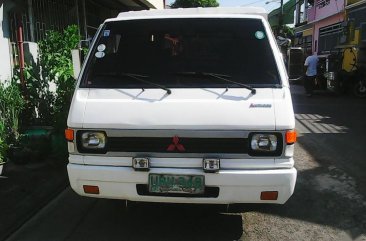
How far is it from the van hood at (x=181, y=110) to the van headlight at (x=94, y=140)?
2.9 inches

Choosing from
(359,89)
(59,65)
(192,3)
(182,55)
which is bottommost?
(359,89)

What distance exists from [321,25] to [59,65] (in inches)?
891

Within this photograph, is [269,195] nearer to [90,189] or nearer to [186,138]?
[186,138]

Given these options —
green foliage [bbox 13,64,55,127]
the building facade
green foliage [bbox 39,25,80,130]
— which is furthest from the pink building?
green foliage [bbox 13,64,55,127]

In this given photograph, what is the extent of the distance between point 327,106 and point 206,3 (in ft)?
110

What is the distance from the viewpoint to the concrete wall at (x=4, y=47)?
6594 mm

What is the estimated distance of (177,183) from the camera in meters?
3.57

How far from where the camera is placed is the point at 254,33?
4.21m

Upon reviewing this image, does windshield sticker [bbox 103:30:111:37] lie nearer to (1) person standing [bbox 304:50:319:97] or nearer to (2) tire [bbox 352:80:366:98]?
(2) tire [bbox 352:80:366:98]

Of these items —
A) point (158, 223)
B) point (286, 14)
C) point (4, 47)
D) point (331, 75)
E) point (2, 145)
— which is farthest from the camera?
point (286, 14)

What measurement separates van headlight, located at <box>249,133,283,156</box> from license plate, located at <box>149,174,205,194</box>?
1.55ft

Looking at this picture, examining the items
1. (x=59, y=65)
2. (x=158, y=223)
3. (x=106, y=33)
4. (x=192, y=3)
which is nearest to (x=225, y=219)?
(x=158, y=223)

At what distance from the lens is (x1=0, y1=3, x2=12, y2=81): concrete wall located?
260 inches

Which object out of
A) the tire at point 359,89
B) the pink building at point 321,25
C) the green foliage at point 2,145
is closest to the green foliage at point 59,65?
the green foliage at point 2,145
